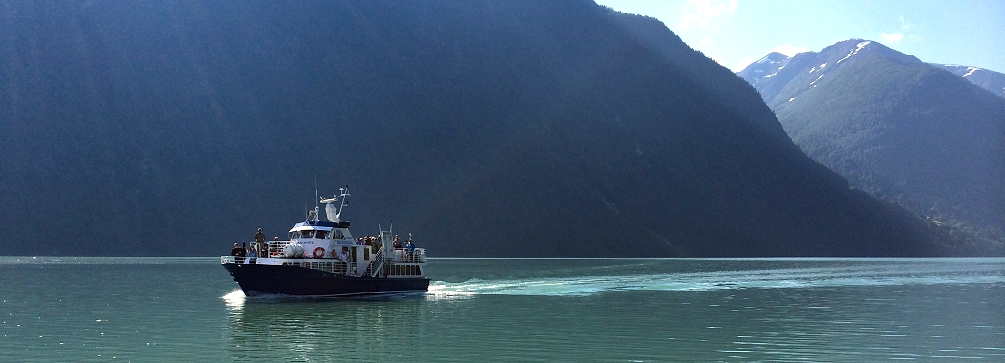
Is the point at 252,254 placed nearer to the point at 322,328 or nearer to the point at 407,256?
the point at 407,256

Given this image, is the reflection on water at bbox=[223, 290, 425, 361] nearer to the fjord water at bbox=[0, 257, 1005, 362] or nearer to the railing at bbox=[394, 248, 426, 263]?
the fjord water at bbox=[0, 257, 1005, 362]

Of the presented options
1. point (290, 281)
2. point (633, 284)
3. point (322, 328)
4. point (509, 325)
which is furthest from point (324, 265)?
point (633, 284)

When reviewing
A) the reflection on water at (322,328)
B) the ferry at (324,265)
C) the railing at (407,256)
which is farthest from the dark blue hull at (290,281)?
the railing at (407,256)

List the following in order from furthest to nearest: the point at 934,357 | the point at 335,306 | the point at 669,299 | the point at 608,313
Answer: the point at 669,299 → the point at 335,306 → the point at 608,313 → the point at 934,357

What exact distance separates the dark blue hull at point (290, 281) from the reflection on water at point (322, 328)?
61 cm

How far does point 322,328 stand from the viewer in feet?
148

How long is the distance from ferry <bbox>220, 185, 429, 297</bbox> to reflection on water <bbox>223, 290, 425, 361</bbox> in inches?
35.0

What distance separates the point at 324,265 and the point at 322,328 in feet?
62.8

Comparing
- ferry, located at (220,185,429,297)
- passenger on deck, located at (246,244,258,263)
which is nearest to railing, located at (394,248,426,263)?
ferry, located at (220,185,429,297)

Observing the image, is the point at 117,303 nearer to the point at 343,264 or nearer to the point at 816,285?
the point at 343,264

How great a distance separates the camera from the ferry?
2411 inches

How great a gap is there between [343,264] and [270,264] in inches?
219

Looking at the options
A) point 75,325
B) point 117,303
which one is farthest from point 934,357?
point 117,303

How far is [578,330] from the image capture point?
144 feet
